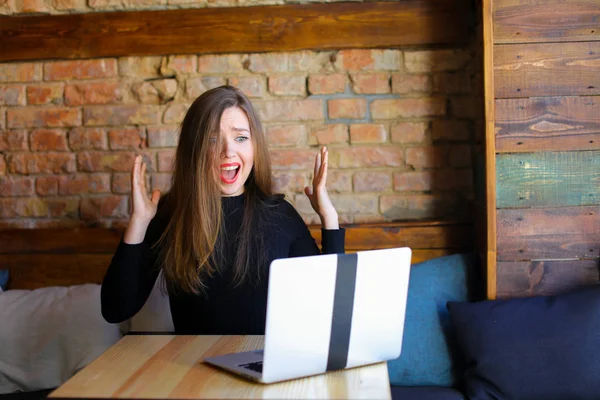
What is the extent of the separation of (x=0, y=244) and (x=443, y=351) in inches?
72.1

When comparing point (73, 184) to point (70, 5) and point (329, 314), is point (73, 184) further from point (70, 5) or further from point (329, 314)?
point (329, 314)

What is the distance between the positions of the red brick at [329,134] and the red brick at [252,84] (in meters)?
0.27

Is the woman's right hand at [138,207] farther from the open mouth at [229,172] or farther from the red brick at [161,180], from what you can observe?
the red brick at [161,180]

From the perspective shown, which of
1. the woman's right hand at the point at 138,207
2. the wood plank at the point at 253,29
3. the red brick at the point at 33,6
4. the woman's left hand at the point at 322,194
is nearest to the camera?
the woman's right hand at the point at 138,207

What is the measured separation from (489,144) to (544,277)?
1.68 ft

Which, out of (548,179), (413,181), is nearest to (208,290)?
(413,181)

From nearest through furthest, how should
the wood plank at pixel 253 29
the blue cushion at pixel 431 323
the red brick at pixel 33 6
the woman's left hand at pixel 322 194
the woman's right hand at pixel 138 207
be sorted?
the woman's right hand at pixel 138 207 < the woman's left hand at pixel 322 194 < the blue cushion at pixel 431 323 < the wood plank at pixel 253 29 < the red brick at pixel 33 6

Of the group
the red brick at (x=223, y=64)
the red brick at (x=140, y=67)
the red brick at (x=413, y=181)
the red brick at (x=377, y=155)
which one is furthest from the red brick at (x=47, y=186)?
the red brick at (x=413, y=181)

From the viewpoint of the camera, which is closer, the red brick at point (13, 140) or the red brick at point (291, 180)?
the red brick at point (291, 180)

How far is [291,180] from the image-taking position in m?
2.56

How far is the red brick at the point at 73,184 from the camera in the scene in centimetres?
263

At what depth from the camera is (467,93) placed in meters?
2.51

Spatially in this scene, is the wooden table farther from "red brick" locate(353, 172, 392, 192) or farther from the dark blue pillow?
"red brick" locate(353, 172, 392, 192)

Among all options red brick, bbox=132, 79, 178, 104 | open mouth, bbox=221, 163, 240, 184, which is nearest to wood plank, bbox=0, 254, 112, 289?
red brick, bbox=132, 79, 178, 104
